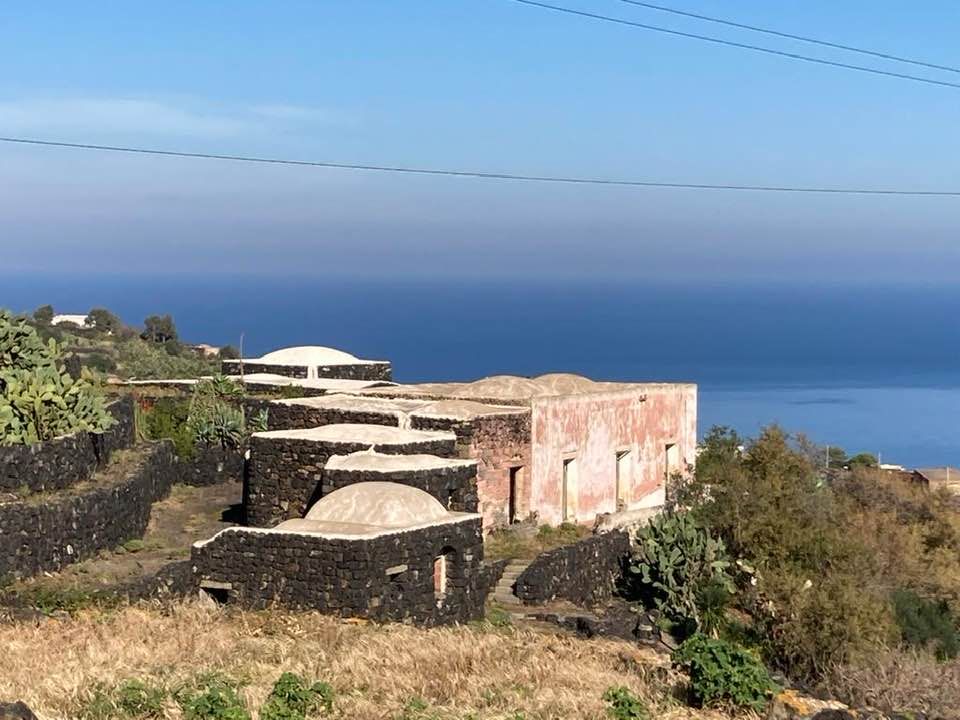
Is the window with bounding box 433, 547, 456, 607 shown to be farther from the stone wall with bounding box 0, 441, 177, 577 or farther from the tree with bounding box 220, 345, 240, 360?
the tree with bounding box 220, 345, 240, 360

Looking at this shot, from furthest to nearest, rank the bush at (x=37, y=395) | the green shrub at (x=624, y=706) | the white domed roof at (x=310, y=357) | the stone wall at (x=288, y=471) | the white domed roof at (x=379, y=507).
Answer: the white domed roof at (x=310, y=357), the stone wall at (x=288, y=471), the bush at (x=37, y=395), the white domed roof at (x=379, y=507), the green shrub at (x=624, y=706)

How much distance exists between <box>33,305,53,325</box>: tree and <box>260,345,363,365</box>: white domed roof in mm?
29866

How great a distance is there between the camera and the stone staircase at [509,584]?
21.2 m

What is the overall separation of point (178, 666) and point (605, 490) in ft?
54.4

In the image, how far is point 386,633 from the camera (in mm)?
15523

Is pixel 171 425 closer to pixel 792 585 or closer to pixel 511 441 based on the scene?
pixel 511 441

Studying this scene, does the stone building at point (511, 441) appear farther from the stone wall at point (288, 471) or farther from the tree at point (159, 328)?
the tree at point (159, 328)

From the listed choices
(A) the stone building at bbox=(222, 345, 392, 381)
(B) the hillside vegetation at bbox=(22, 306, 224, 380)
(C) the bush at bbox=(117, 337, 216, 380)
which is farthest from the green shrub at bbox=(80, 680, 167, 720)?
(C) the bush at bbox=(117, 337, 216, 380)

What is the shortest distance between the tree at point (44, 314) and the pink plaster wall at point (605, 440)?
1596 inches

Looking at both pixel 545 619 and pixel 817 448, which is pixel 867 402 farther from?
pixel 545 619

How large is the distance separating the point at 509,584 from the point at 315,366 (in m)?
16.2

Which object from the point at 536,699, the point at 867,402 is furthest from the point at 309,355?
the point at 867,402

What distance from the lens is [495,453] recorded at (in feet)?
82.7

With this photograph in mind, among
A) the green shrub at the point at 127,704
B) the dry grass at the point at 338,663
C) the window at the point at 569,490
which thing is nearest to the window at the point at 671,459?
the window at the point at 569,490
